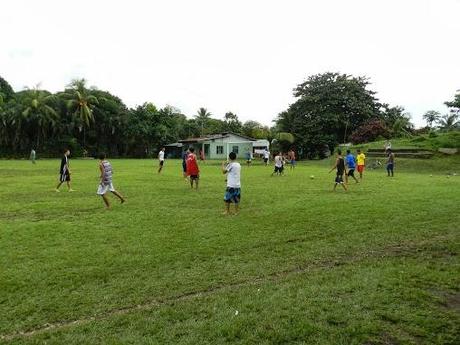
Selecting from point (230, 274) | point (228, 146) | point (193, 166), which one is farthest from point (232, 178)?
point (228, 146)

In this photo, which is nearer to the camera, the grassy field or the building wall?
the grassy field

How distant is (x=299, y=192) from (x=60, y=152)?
4960 centimetres

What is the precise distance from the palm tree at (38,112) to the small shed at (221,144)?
57.0 feet

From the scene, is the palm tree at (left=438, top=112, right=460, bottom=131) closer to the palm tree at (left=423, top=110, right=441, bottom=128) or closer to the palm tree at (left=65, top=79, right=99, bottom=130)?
the palm tree at (left=423, top=110, right=441, bottom=128)

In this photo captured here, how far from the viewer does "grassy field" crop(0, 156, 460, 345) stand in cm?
497

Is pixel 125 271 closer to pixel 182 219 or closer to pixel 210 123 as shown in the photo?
pixel 182 219

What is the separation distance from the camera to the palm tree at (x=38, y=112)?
190ft

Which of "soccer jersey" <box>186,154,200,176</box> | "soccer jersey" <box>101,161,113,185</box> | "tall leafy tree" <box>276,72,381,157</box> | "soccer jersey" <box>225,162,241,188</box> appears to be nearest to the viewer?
"soccer jersey" <box>225,162,241,188</box>

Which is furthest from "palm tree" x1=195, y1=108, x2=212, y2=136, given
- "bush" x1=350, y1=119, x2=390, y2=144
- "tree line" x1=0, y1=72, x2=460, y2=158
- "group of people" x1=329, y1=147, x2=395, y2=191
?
"group of people" x1=329, y1=147, x2=395, y2=191

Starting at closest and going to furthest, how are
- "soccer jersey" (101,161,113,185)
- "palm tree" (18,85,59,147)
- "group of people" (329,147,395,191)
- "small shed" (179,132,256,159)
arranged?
"soccer jersey" (101,161,113,185) → "group of people" (329,147,395,191) → "palm tree" (18,85,59,147) → "small shed" (179,132,256,159)

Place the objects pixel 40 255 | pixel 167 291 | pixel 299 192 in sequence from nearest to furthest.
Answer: pixel 167 291
pixel 40 255
pixel 299 192

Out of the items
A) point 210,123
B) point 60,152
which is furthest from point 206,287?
point 210,123

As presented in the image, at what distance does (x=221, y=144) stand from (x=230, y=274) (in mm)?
54719

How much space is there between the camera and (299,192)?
16.9 m
